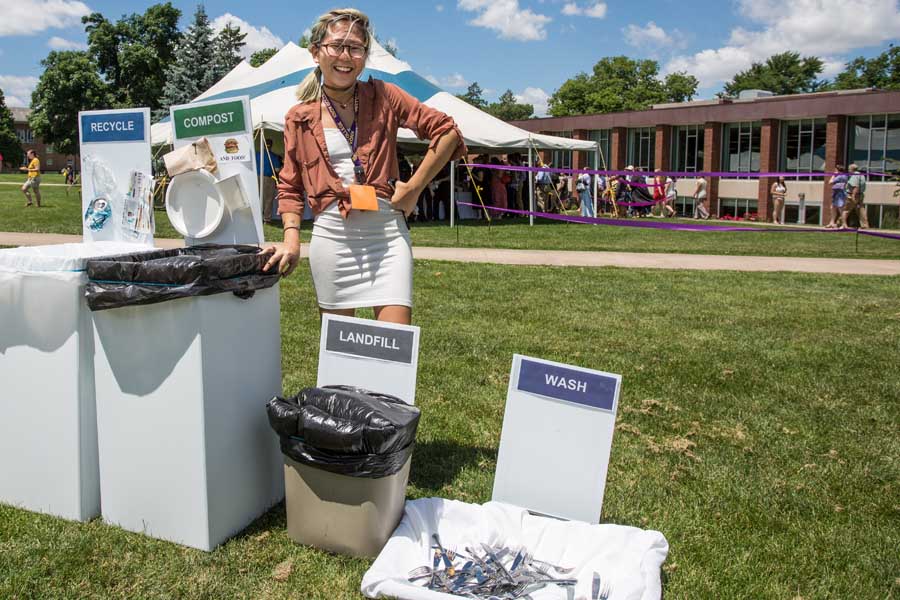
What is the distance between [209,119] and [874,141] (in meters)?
30.5

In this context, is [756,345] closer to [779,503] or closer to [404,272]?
[779,503]

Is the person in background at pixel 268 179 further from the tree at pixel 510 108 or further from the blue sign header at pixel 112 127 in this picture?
the tree at pixel 510 108

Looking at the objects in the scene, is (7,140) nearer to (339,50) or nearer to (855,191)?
(855,191)

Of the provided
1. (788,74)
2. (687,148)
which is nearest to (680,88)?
(788,74)

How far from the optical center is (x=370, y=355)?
3508 mm

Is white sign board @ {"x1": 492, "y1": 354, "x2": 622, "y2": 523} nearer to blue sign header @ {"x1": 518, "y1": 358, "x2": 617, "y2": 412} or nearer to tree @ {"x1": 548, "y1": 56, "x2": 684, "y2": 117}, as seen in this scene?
blue sign header @ {"x1": 518, "y1": 358, "x2": 617, "y2": 412}

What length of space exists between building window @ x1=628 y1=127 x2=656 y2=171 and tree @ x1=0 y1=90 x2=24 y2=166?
67907 mm

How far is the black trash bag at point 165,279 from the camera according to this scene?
112 inches

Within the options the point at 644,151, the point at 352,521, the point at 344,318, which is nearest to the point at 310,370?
the point at 344,318

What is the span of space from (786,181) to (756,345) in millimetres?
26137

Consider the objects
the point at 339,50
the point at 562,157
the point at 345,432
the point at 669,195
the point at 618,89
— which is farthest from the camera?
the point at 618,89

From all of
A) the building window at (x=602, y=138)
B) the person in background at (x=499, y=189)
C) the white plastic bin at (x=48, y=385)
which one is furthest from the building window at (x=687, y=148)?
the white plastic bin at (x=48, y=385)

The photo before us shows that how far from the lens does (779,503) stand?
11.8 ft

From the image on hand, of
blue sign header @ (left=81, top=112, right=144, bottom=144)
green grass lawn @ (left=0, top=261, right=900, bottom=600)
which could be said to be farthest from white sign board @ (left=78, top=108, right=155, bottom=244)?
green grass lawn @ (left=0, top=261, right=900, bottom=600)
